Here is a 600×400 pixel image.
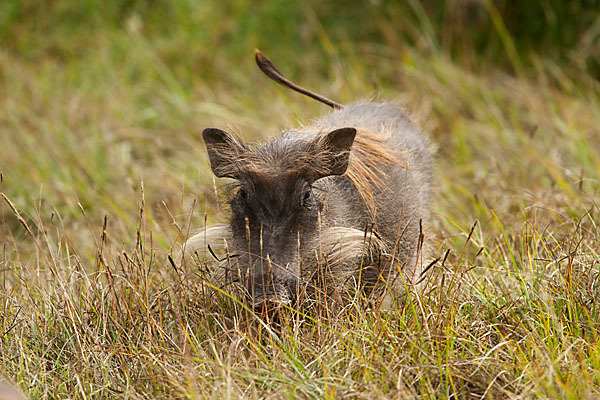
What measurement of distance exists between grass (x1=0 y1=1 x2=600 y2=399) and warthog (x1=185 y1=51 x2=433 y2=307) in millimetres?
162

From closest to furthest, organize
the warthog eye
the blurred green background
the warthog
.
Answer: the warthog
the warthog eye
the blurred green background

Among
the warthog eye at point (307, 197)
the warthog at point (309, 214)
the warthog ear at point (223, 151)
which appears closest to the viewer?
the warthog at point (309, 214)

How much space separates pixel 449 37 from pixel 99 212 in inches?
148

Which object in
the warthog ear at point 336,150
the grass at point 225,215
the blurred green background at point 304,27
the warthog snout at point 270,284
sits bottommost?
the grass at point 225,215

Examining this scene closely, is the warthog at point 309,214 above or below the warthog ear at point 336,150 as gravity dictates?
below

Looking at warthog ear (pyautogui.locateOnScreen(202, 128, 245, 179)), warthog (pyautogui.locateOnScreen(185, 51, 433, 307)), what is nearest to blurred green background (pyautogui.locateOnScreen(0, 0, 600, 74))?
warthog (pyautogui.locateOnScreen(185, 51, 433, 307))

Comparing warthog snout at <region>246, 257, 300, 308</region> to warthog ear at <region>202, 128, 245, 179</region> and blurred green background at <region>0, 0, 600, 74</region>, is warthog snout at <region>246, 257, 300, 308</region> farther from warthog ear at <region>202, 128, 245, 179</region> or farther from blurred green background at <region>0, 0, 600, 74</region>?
blurred green background at <region>0, 0, 600, 74</region>

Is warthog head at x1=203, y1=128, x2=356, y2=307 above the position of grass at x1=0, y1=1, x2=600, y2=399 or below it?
above

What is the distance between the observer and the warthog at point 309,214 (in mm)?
3131

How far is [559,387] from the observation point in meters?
2.68

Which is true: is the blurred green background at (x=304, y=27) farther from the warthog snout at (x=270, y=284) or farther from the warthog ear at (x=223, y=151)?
the warthog snout at (x=270, y=284)

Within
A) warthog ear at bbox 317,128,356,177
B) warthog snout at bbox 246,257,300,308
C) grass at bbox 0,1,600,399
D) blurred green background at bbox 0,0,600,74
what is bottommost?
grass at bbox 0,1,600,399

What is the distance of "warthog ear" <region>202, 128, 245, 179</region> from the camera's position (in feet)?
11.3

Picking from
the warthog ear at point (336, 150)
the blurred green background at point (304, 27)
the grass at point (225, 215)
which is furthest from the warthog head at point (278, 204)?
the blurred green background at point (304, 27)
